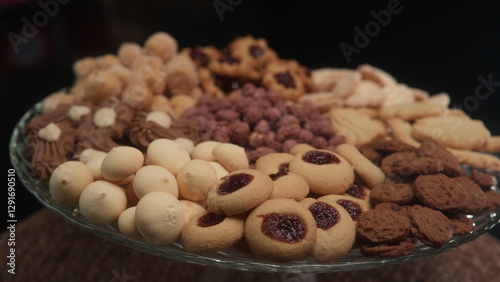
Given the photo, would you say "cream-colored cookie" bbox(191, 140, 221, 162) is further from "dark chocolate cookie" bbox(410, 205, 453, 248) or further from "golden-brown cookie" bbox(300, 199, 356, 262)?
"dark chocolate cookie" bbox(410, 205, 453, 248)

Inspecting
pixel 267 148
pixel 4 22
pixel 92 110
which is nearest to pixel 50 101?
pixel 92 110

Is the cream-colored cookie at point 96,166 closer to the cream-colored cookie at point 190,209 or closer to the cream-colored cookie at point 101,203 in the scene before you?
the cream-colored cookie at point 101,203

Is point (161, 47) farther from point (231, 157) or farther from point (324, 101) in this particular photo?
point (231, 157)

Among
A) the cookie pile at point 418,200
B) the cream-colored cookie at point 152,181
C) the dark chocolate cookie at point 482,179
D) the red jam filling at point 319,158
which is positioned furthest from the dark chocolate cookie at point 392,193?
the cream-colored cookie at point 152,181

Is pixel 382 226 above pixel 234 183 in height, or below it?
below

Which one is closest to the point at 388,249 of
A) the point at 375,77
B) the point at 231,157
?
the point at 231,157
